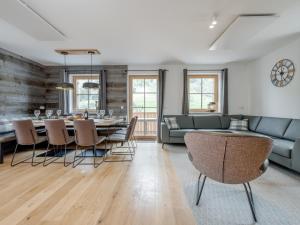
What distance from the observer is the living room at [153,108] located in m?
2.05

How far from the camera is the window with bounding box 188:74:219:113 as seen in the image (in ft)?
→ 20.4

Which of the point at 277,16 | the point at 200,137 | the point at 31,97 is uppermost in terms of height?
the point at 277,16

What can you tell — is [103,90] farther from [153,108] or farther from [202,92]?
[202,92]

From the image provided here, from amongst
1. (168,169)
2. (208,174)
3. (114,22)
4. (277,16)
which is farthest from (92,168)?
(277,16)

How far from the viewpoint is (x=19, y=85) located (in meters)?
5.05

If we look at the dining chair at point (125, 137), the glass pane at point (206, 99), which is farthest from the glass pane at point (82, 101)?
the glass pane at point (206, 99)

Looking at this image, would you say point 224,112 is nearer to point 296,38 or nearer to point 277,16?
point 296,38

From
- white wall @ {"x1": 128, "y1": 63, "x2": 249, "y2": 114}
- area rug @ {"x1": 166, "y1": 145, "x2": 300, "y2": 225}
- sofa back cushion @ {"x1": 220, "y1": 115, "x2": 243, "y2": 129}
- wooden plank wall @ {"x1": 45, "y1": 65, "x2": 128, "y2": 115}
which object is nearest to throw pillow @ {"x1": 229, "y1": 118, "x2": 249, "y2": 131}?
sofa back cushion @ {"x1": 220, "y1": 115, "x2": 243, "y2": 129}

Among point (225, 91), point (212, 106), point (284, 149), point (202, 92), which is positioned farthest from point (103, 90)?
point (284, 149)

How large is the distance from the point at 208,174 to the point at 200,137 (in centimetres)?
41

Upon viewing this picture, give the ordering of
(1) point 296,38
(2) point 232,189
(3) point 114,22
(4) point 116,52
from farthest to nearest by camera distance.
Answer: (4) point 116,52 → (1) point 296,38 → (3) point 114,22 → (2) point 232,189

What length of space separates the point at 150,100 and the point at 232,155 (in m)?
4.57

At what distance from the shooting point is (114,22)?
10.0 ft

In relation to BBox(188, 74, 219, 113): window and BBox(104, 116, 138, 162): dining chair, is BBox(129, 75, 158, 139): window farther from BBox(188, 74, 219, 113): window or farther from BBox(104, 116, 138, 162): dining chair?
BBox(104, 116, 138, 162): dining chair
